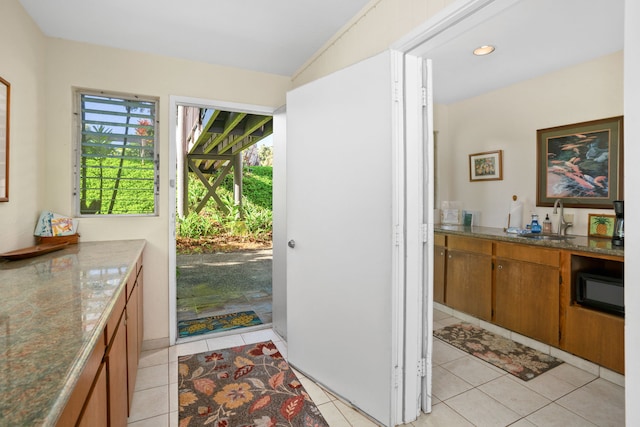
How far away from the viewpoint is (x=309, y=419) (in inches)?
73.8

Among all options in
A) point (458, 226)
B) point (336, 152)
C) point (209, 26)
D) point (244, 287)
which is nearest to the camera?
point (336, 152)

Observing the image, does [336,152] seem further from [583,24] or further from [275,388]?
[583,24]

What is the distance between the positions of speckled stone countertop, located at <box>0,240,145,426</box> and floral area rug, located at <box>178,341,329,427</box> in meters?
0.96

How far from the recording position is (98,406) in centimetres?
103

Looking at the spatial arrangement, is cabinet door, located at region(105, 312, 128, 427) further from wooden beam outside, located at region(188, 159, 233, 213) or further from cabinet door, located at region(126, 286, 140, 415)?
wooden beam outside, located at region(188, 159, 233, 213)

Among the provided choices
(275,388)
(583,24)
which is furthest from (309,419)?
(583,24)

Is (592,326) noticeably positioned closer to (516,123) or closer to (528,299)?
(528,299)

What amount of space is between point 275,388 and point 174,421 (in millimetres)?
608

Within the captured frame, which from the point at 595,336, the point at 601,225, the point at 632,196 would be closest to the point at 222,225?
the point at 601,225

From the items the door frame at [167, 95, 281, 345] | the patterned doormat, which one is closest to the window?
the door frame at [167, 95, 281, 345]

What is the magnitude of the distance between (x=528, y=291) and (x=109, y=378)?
2878mm

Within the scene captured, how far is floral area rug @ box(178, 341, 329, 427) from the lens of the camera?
1.87m

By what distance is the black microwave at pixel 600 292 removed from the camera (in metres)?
2.22

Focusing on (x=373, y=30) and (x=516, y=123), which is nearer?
(x=373, y=30)
